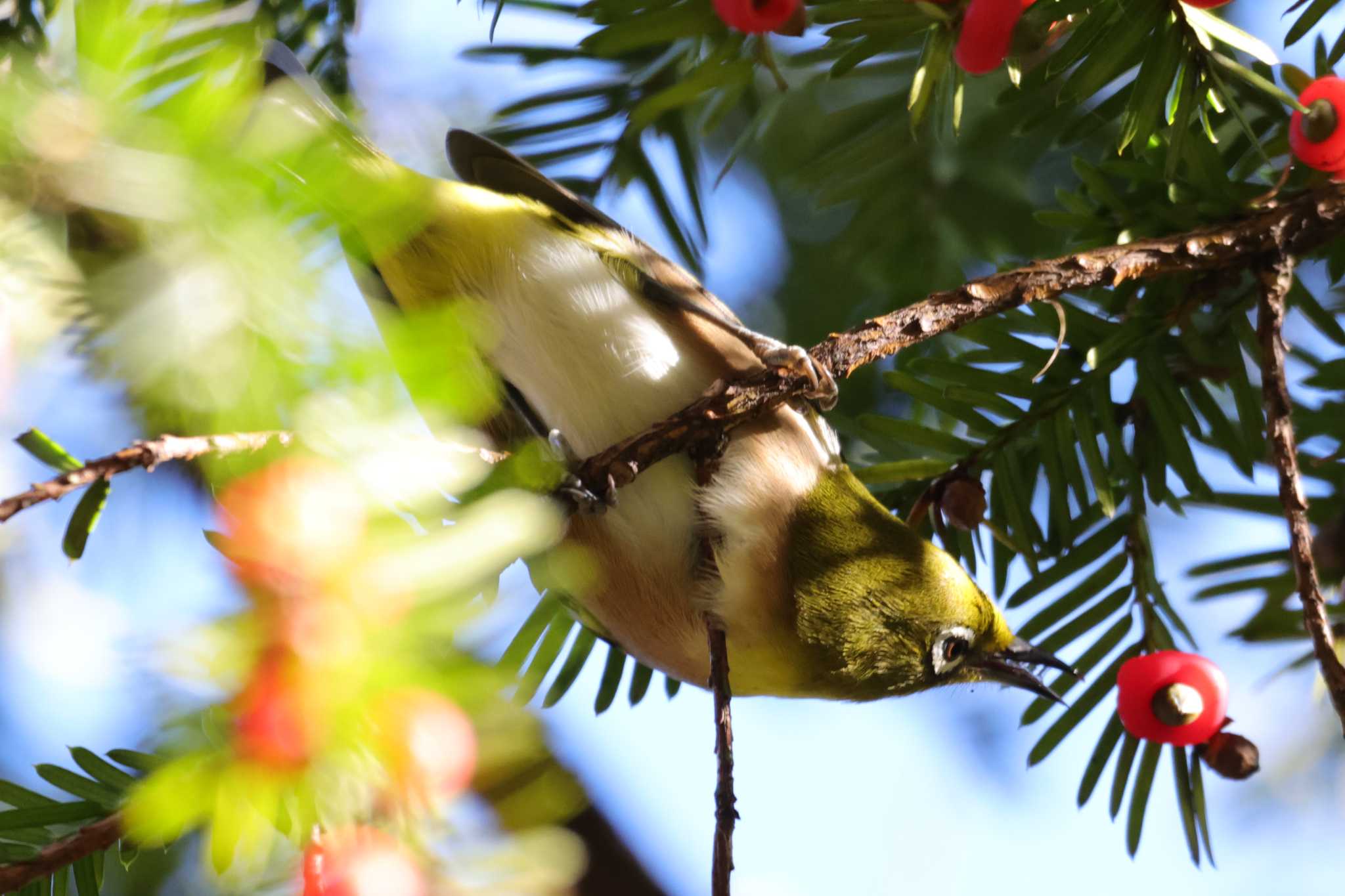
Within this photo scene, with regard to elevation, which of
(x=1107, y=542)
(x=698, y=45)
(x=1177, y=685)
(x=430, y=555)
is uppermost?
(x=698, y=45)

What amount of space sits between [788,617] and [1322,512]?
88 centimetres

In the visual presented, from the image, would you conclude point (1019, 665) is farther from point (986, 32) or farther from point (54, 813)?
point (54, 813)

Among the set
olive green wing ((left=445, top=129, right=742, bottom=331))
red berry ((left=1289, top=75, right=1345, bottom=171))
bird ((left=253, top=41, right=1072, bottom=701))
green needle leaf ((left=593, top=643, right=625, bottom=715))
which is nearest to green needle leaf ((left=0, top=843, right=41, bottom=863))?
bird ((left=253, top=41, right=1072, bottom=701))

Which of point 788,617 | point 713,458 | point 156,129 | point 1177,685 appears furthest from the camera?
point 788,617

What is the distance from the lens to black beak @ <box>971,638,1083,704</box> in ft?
5.89

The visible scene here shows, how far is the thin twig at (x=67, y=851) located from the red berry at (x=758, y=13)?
3.32 feet

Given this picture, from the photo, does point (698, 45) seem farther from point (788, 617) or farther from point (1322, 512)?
point (1322, 512)

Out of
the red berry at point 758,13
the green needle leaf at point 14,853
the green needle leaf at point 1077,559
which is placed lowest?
the green needle leaf at point 14,853

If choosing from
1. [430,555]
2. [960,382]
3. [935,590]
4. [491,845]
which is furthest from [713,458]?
[430,555]

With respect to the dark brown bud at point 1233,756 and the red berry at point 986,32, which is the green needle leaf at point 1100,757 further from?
A: the red berry at point 986,32

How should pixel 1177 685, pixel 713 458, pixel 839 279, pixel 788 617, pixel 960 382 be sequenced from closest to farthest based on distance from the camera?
1. pixel 1177 685
2. pixel 713 458
3. pixel 960 382
4. pixel 788 617
5. pixel 839 279

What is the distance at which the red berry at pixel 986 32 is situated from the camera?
1141mm

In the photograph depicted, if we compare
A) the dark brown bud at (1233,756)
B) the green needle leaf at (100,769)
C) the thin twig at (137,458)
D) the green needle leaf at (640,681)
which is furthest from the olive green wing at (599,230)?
the thin twig at (137,458)

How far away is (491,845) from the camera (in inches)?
27.3
